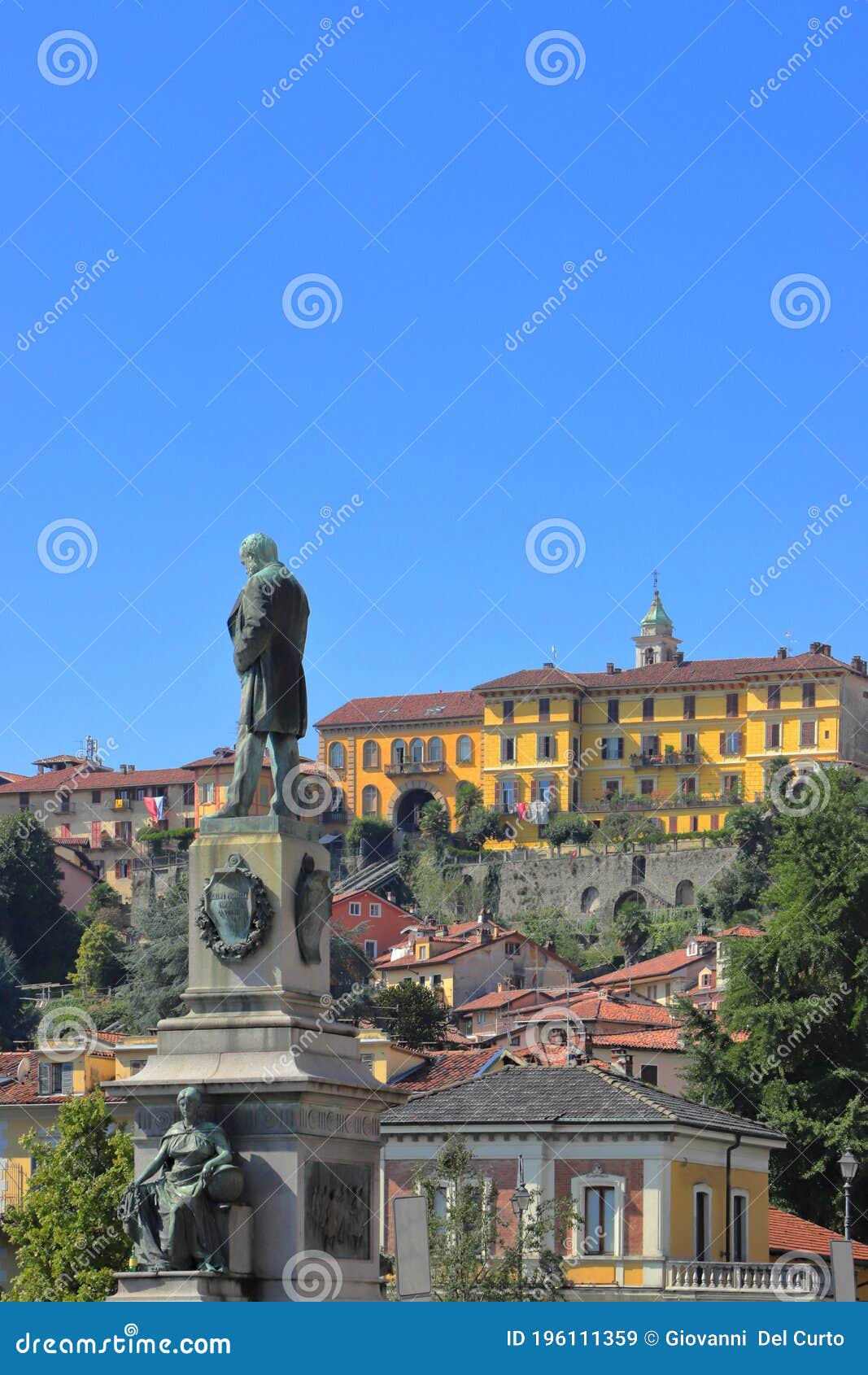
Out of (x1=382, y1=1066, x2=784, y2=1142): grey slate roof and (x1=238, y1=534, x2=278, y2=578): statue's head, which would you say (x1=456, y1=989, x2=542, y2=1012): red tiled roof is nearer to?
(x1=382, y1=1066, x2=784, y2=1142): grey slate roof

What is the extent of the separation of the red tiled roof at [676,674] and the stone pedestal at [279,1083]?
426ft

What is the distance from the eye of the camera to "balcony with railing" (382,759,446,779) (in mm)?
157125

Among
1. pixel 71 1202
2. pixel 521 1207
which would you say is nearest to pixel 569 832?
pixel 71 1202

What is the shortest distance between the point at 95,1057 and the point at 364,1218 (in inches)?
1559

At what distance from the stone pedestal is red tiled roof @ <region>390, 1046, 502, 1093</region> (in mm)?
28024

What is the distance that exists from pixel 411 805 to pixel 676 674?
18424 millimetres

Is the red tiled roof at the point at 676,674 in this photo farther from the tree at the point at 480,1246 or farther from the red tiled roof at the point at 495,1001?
the tree at the point at 480,1246

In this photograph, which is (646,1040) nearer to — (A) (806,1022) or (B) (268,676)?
(A) (806,1022)

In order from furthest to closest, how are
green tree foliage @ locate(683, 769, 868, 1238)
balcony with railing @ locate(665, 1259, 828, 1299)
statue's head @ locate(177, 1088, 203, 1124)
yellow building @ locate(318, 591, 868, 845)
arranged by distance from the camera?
yellow building @ locate(318, 591, 868, 845) → green tree foliage @ locate(683, 769, 868, 1238) → balcony with railing @ locate(665, 1259, 828, 1299) → statue's head @ locate(177, 1088, 203, 1124)

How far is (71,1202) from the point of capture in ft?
128

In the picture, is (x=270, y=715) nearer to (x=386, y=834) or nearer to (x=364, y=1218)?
(x=364, y=1218)

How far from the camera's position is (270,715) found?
16.7 m

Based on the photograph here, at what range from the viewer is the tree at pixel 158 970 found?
82.7 m

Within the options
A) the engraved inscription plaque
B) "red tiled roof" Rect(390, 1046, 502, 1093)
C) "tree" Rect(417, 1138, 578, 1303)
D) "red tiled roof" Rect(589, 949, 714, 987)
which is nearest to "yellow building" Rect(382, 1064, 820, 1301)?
"tree" Rect(417, 1138, 578, 1303)
